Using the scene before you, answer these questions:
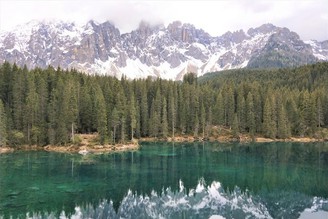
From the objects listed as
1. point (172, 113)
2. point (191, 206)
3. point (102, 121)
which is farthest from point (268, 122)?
point (191, 206)

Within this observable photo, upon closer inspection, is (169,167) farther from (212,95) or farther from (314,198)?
(212,95)

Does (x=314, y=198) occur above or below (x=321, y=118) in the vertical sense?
below

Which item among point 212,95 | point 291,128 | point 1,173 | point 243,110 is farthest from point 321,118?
point 1,173

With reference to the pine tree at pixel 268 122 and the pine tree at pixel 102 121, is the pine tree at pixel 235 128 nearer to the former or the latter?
the pine tree at pixel 268 122

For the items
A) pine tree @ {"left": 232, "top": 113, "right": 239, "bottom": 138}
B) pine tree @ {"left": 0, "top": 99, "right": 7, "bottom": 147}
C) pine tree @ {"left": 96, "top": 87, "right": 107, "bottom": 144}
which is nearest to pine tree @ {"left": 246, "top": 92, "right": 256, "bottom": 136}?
pine tree @ {"left": 232, "top": 113, "right": 239, "bottom": 138}

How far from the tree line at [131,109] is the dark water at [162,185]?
12.0 m

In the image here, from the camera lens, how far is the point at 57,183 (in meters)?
55.1

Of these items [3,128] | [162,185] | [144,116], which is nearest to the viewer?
[162,185]

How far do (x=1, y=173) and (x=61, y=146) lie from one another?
31981 millimetres

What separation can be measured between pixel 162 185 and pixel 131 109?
57722 millimetres

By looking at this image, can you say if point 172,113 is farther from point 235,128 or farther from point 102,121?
point 102,121

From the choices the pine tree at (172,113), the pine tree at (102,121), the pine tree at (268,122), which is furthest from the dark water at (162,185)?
the pine tree at (172,113)

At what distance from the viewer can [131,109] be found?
110875mm

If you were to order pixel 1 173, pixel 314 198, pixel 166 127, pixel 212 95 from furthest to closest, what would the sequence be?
1. pixel 212 95
2. pixel 166 127
3. pixel 1 173
4. pixel 314 198
